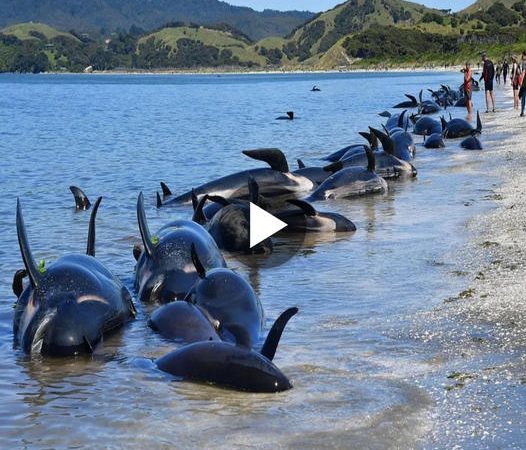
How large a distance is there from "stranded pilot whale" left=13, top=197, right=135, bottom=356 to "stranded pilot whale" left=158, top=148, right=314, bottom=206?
7874 millimetres

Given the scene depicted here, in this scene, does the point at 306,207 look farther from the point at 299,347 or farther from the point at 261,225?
the point at 299,347

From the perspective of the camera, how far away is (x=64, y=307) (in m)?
7.65

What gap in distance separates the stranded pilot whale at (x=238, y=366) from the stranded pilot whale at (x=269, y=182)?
926 centimetres

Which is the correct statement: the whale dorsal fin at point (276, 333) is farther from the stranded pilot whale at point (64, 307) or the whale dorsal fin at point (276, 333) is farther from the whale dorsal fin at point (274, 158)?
the whale dorsal fin at point (274, 158)

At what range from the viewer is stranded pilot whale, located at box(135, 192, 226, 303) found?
8992mm

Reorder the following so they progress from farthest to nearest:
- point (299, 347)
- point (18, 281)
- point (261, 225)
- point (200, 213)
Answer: point (200, 213) → point (261, 225) → point (18, 281) → point (299, 347)

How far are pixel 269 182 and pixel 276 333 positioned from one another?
32.1ft

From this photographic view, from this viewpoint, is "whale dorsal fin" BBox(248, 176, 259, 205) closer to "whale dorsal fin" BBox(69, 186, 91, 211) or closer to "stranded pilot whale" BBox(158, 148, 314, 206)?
"stranded pilot whale" BBox(158, 148, 314, 206)

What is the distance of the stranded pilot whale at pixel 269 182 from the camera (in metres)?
16.1

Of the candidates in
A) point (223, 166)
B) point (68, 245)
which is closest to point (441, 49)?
point (223, 166)

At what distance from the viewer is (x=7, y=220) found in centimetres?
1619

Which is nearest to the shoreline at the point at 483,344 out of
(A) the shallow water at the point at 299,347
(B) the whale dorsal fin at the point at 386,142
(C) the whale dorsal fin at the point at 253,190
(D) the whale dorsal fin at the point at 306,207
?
(A) the shallow water at the point at 299,347

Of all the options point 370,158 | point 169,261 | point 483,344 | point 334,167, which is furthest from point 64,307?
point 334,167

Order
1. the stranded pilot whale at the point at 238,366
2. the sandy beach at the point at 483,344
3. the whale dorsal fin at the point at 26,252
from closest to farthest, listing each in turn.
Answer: the sandy beach at the point at 483,344 < the stranded pilot whale at the point at 238,366 < the whale dorsal fin at the point at 26,252
